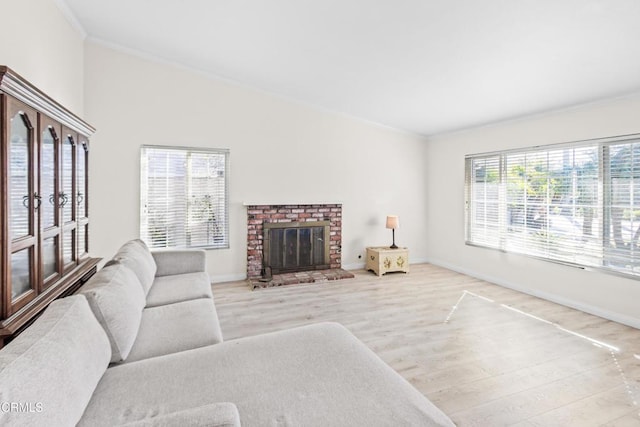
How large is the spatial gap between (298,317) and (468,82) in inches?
127

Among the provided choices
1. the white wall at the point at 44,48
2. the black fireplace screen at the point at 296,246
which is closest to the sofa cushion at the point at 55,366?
the white wall at the point at 44,48

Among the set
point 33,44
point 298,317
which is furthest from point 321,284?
point 33,44

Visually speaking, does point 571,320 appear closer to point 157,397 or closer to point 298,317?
point 298,317

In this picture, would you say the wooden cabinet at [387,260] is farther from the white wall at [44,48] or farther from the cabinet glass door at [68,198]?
the white wall at [44,48]

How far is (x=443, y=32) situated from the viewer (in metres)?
2.68

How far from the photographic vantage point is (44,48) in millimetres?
2803

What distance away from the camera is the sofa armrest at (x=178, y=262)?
11.1ft

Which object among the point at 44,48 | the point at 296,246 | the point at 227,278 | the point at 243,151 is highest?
the point at 44,48

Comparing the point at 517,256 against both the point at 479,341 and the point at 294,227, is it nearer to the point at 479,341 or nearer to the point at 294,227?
the point at 479,341

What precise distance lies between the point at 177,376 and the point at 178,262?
7.17 ft

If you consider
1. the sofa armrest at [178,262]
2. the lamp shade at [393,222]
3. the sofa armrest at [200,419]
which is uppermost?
the lamp shade at [393,222]

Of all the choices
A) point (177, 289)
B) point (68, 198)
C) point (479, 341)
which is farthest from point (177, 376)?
point (479, 341)

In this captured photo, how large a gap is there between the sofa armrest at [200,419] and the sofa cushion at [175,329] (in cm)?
87

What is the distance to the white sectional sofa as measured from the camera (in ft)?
3.30
